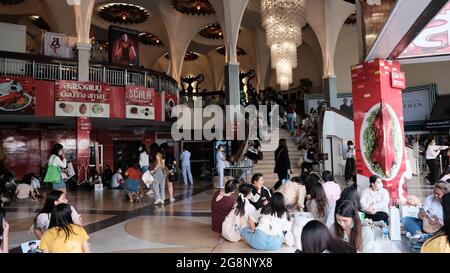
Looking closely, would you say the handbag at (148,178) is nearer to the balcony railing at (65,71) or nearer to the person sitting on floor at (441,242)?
the balcony railing at (65,71)

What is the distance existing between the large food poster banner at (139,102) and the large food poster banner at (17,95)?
3008 mm

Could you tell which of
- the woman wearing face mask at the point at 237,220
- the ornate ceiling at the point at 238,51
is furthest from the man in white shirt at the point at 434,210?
the ornate ceiling at the point at 238,51

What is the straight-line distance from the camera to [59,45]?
13.5 m

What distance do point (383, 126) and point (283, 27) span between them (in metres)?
5.28

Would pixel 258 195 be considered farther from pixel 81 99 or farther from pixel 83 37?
pixel 83 37

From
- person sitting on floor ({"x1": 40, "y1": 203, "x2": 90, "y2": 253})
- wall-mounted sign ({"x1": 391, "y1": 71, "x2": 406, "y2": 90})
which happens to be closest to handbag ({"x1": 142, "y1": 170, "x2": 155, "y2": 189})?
person sitting on floor ({"x1": 40, "y1": 203, "x2": 90, "y2": 253})

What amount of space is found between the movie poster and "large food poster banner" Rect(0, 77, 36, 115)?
3.97 m

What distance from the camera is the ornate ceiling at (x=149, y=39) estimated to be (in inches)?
884

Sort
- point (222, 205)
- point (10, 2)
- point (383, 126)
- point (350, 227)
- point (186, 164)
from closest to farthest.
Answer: point (350, 227)
point (222, 205)
point (383, 126)
point (186, 164)
point (10, 2)

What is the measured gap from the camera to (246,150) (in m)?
12.7

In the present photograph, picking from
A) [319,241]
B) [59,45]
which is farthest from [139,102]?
[319,241]

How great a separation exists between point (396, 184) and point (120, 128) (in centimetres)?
1312
